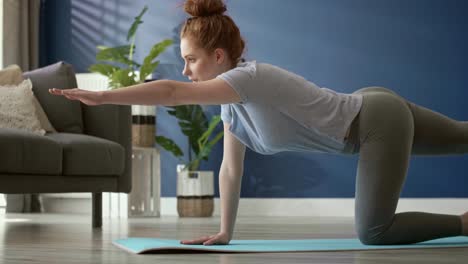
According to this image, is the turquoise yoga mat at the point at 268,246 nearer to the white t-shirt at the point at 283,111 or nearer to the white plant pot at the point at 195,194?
the white t-shirt at the point at 283,111

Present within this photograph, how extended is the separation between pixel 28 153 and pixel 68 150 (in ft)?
0.77

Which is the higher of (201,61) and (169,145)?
(201,61)

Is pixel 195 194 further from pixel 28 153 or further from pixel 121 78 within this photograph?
pixel 28 153

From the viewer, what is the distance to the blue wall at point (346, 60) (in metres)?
5.34

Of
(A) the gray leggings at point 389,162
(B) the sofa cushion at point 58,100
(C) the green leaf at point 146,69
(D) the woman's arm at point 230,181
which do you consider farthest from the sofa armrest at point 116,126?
(A) the gray leggings at point 389,162

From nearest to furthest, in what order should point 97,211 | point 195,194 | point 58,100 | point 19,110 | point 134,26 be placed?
point 97,211 < point 19,110 < point 58,100 < point 195,194 < point 134,26

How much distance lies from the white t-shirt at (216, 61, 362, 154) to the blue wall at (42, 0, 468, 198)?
328cm

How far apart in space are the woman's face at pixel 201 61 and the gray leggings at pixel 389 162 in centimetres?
42

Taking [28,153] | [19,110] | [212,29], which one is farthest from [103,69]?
[212,29]

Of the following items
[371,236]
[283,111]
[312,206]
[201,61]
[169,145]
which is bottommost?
[312,206]

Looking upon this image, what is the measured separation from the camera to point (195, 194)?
551 cm

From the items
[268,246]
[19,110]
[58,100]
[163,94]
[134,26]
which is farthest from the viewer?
[134,26]

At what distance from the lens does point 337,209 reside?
5.43 meters

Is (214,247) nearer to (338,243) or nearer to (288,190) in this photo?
(338,243)
